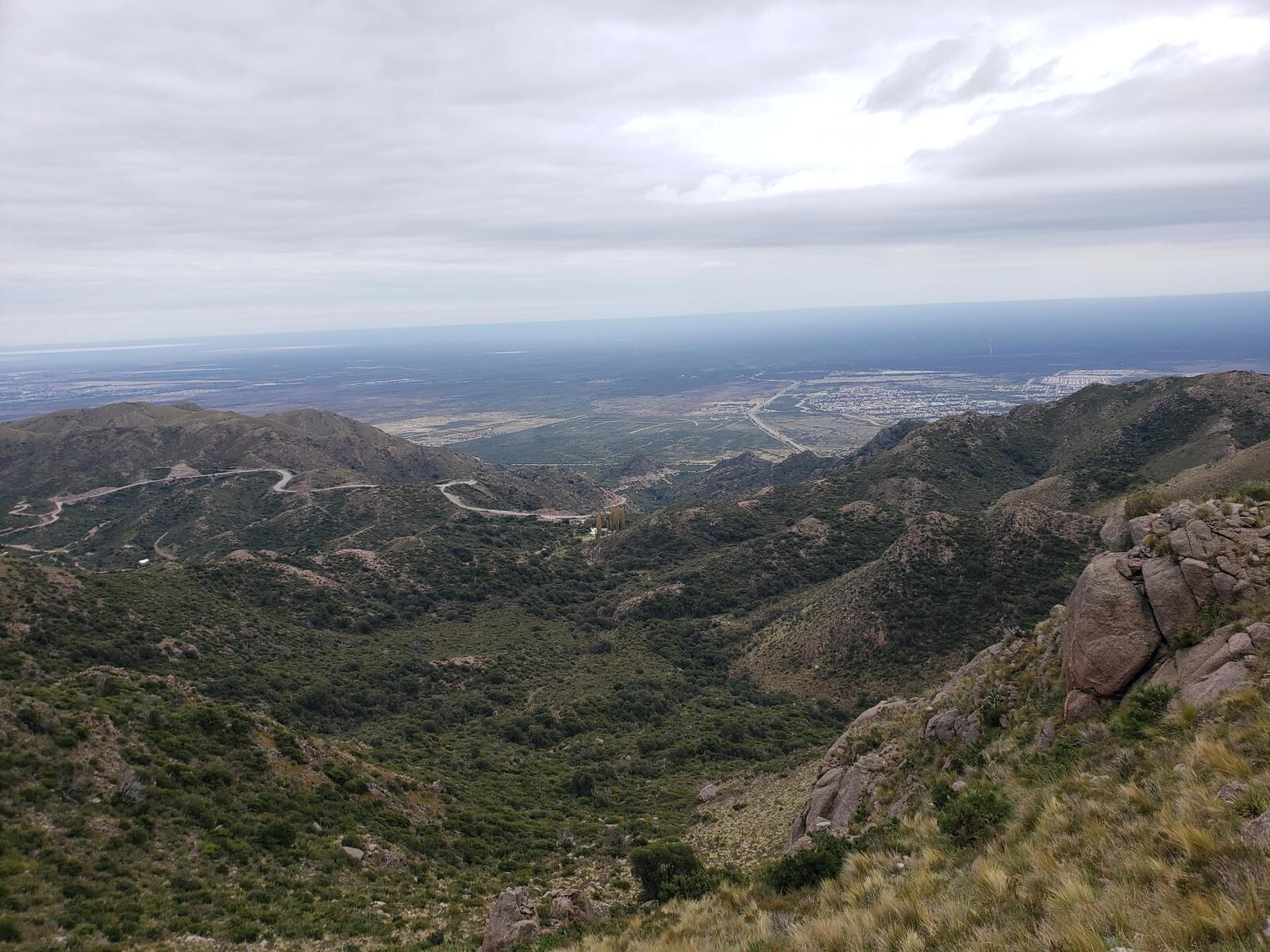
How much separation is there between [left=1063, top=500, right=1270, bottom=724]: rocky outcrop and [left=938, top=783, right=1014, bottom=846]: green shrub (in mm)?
3133

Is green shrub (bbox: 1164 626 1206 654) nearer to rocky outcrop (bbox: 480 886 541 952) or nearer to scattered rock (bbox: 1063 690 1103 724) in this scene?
scattered rock (bbox: 1063 690 1103 724)

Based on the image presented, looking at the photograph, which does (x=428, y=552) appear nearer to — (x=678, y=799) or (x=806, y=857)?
(x=678, y=799)

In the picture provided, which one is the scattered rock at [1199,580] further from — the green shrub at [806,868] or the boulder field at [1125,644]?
the green shrub at [806,868]

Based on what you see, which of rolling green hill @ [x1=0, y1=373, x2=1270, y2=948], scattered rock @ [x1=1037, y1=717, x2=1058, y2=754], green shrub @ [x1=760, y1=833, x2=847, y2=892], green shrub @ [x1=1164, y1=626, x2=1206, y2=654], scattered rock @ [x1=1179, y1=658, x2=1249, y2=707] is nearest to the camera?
scattered rock @ [x1=1179, y1=658, x2=1249, y2=707]

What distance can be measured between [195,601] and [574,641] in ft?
95.5

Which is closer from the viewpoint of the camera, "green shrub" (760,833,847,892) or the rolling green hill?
"green shrub" (760,833,847,892)

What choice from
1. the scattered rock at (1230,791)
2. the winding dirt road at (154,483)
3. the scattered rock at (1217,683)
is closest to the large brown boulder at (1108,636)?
the scattered rock at (1217,683)

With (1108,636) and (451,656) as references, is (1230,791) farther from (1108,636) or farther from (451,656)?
(451,656)

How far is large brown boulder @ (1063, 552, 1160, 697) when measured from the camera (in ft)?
42.2

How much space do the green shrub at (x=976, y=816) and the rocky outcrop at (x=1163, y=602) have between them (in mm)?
3133

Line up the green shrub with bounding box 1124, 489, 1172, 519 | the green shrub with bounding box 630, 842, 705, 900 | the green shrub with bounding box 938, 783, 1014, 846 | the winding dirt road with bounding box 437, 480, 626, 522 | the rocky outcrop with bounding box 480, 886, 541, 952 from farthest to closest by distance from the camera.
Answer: the winding dirt road with bounding box 437, 480, 626, 522, the green shrub with bounding box 1124, 489, 1172, 519, the green shrub with bounding box 630, 842, 705, 900, the rocky outcrop with bounding box 480, 886, 541, 952, the green shrub with bounding box 938, 783, 1014, 846

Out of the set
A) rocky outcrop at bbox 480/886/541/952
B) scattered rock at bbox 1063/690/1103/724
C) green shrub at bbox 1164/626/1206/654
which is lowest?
rocky outcrop at bbox 480/886/541/952

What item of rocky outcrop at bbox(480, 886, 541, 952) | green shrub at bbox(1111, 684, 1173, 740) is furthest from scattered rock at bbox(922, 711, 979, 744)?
rocky outcrop at bbox(480, 886, 541, 952)

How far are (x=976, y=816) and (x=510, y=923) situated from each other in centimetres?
994
